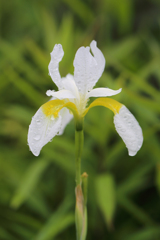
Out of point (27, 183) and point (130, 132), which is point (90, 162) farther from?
point (130, 132)

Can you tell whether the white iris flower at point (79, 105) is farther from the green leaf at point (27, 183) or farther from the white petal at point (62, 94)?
the green leaf at point (27, 183)

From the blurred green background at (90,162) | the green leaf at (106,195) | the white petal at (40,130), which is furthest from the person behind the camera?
the blurred green background at (90,162)

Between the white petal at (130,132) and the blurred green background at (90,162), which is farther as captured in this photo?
the blurred green background at (90,162)

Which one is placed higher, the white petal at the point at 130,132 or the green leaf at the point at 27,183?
the green leaf at the point at 27,183

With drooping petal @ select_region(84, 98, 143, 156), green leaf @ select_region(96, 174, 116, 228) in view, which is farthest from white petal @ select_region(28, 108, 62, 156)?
green leaf @ select_region(96, 174, 116, 228)

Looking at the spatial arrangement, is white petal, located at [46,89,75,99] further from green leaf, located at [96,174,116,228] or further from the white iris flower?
green leaf, located at [96,174,116,228]

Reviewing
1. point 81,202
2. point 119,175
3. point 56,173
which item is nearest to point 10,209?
point 56,173

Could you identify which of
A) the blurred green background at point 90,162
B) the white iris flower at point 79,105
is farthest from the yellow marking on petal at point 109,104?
the blurred green background at point 90,162
